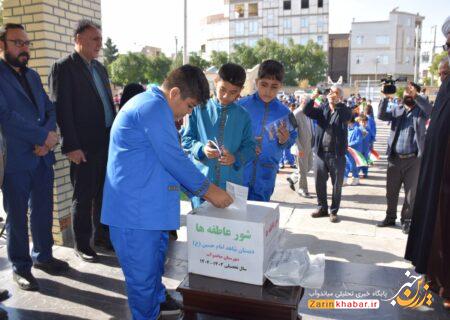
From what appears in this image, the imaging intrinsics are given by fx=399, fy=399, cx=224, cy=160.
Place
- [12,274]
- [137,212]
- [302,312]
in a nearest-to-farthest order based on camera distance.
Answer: [137,212] → [302,312] → [12,274]

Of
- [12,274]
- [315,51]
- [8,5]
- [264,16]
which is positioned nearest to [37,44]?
[8,5]

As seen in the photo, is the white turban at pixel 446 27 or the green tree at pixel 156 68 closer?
the white turban at pixel 446 27

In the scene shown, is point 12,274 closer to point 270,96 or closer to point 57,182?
point 57,182

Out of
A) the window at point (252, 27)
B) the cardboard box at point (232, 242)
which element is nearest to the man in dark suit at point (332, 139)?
the cardboard box at point (232, 242)

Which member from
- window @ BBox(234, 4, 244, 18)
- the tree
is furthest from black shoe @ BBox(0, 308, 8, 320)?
the tree

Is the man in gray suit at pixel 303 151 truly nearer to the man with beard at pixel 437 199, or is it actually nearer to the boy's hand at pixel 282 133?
the boy's hand at pixel 282 133

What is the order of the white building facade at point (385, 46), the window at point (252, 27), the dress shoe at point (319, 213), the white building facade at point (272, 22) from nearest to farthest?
1. the dress shoe at point (319, 213)
2. the white building facade at point (385, 46)
3. the white building facade at point (272, 22)
4. the window at point (252, 27)

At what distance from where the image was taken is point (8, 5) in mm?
4203

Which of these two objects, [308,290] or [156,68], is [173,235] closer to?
[308,290]

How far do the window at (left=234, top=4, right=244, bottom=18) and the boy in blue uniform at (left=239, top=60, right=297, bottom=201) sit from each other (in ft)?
261

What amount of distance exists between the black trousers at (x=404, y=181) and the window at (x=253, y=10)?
77.3 metres

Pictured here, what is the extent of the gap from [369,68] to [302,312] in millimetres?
71548

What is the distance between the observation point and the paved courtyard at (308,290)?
3070 millimetres

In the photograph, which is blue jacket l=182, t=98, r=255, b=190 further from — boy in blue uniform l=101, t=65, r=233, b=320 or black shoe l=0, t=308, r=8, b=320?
black shoe l=0, t=308, r=8, b=320
